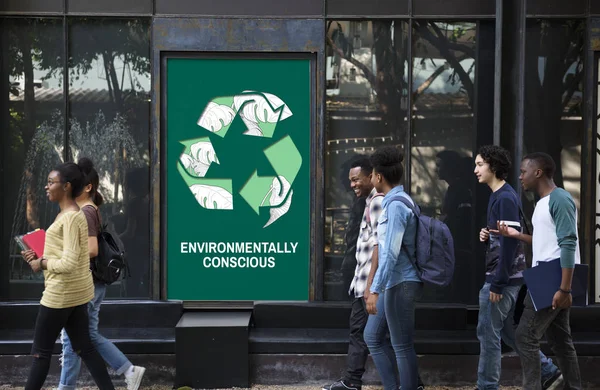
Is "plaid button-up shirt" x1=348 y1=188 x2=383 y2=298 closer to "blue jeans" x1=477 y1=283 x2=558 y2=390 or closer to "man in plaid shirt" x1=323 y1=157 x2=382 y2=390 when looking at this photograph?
"man in plaid shirt" x1=323 y1=157 x2=382 y2=390

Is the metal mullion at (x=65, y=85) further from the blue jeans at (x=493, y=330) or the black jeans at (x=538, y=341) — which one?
the black jeans at (x=538, y=341)

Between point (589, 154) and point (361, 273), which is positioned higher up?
point (589, 154)

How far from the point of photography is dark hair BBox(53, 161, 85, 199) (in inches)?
224

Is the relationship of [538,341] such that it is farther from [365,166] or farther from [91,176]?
[91,176]

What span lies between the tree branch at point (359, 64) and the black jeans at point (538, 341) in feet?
9.80

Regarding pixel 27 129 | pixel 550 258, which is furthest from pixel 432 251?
pixel 27 129

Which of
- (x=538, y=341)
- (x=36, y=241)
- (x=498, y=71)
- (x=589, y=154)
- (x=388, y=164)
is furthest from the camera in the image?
(x=589, y=154)

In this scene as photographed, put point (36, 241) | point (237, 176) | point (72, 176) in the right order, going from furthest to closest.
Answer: point (237, 176), point (36, 241), point (72, 176)

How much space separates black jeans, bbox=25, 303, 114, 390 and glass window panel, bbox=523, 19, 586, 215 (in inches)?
179

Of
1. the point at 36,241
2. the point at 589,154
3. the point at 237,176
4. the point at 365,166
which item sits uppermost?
the point at 589,154

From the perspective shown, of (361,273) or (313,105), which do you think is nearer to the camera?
(361,273)

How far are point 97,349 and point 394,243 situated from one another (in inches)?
100

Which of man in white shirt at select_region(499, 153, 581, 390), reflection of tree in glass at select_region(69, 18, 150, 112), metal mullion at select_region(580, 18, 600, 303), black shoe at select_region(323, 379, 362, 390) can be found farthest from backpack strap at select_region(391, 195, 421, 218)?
reflection of tree in glass at select_region(69, 18, 150, 112)

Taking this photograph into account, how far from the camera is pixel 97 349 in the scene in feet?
21.2
